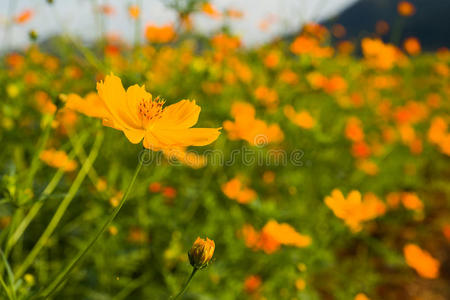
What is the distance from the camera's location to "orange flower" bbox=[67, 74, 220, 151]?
0.44 meters

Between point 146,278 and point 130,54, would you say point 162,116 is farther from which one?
point 130,54

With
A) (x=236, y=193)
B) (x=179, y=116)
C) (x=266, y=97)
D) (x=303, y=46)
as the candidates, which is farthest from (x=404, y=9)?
(x=179, y=116)

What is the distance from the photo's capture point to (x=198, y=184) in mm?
1391

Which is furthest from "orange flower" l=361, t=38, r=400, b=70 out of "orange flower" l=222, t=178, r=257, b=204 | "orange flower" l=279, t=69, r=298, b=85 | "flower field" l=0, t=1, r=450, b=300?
"orange flower" l=222, t=178, r=257, b=204

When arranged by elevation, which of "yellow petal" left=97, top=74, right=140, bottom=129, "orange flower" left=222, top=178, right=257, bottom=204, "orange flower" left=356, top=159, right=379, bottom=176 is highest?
"yellow petal" left=97, top=74, right=140, bottom=129

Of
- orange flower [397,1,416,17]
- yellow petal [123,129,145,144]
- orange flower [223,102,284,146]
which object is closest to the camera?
yellow petal [123,129,145,144]

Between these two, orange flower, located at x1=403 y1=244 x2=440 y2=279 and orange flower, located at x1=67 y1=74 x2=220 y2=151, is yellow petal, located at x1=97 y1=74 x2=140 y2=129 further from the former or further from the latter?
orange flower, located at x1=403 y1=244 x2=440 y2=279

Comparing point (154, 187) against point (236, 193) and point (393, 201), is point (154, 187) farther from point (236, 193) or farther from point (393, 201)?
point (393, 201)

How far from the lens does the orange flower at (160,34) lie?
46.5 inches

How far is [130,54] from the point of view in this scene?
1.48 meters

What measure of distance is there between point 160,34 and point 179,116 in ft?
2.49

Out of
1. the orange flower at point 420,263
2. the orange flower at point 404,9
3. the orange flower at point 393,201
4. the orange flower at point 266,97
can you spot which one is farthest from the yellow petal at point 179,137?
the orange flower at point 404,9

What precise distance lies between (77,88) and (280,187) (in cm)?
100

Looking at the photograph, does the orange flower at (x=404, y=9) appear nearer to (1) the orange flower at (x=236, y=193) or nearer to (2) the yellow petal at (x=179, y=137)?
(1) the orange flower at (x=236, y=193)
